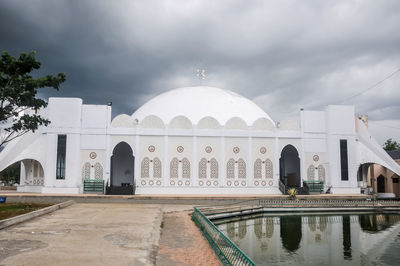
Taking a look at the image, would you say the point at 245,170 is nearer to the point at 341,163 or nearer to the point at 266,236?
the point at 341,163

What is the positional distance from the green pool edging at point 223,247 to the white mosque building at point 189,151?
12.4 m

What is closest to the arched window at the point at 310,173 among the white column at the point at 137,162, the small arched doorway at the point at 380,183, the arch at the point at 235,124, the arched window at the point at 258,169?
the arched window at the point at 258,169

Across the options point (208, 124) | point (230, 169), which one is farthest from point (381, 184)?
point (208, 124)

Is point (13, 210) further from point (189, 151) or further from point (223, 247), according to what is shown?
point (189, 151)

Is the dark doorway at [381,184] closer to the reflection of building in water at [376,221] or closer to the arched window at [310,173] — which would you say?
the arched window at [310,173]

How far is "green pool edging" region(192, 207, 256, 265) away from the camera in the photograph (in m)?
6.30

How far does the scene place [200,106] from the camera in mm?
28422

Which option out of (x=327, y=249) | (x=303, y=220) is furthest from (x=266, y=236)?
(x=303, y=220)

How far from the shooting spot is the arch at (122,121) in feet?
78.6

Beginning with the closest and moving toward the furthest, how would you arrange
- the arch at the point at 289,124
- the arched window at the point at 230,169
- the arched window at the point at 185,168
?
the arched window at the point at 185,168 → the arched window at the point at 230,169 → the arch at the point at 289,124

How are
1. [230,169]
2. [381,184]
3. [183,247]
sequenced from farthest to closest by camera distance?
[381,184] → [230,169] → [183,247]

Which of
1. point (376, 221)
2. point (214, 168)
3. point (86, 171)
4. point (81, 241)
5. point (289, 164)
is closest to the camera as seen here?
point (81, 241)

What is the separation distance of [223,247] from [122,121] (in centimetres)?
1729

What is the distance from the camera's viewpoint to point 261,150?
25.0m
